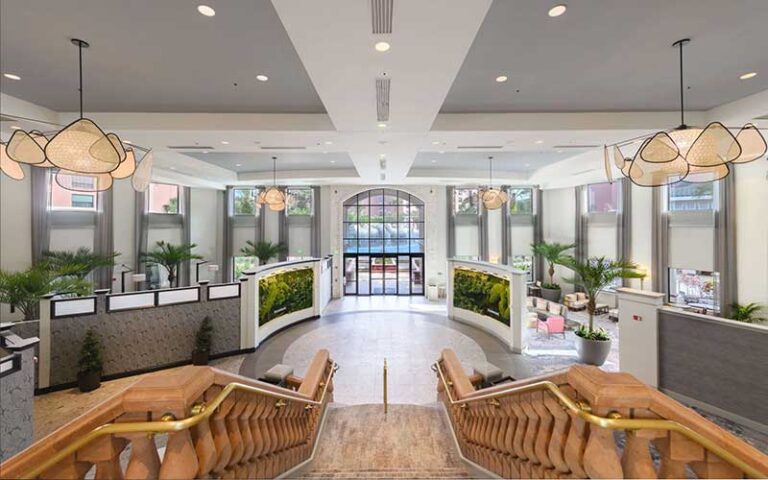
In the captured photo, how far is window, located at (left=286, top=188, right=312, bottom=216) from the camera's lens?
45.6 ft

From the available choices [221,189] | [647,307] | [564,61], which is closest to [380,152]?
[564,61]

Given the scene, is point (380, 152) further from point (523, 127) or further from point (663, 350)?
point (663, 350)

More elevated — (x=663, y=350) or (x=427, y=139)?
(x=427, y=139)

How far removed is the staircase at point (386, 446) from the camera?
291cm

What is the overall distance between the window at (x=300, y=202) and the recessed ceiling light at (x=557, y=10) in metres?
11.8

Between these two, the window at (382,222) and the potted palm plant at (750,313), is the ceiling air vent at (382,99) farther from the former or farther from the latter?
the potted palm plant at (750,313)

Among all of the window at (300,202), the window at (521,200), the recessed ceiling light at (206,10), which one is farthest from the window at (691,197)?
the window at (300,202)

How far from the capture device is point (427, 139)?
20.4 feet

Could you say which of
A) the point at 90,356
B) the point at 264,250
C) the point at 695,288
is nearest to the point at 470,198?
the point at 695,288

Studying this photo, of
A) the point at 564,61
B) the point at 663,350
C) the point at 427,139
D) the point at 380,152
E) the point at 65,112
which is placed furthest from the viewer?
the point at 380,152

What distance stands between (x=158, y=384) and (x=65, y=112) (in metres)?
7.27

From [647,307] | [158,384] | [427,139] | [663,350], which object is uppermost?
[427,139]

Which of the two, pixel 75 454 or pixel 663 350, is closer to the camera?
pixel 75 454

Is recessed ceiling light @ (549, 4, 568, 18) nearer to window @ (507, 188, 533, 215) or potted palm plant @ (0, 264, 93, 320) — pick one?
potted palm plant @ (0, 264, 93, 320)
